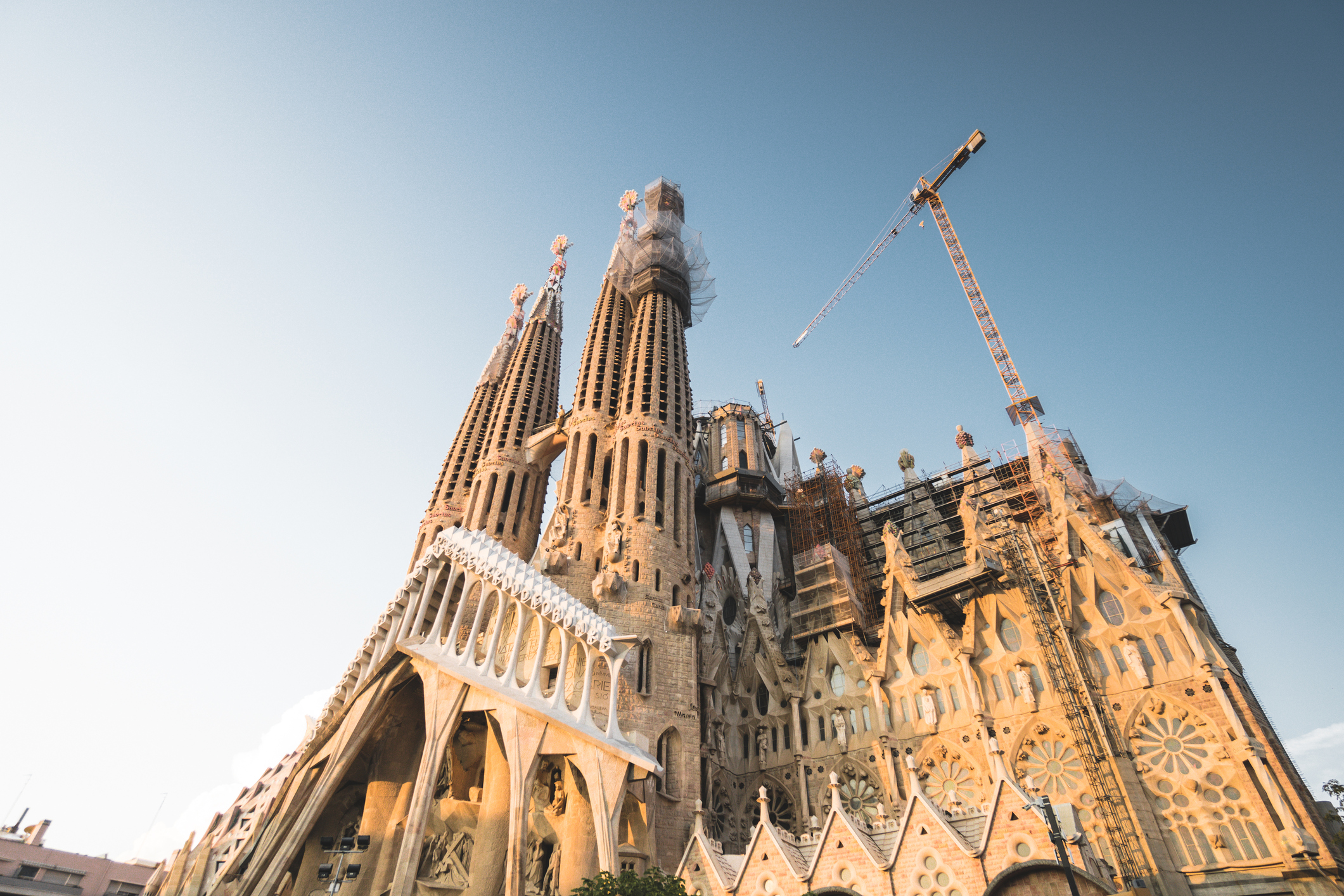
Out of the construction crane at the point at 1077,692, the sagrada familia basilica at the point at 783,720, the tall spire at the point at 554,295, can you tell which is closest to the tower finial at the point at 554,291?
the tall spire at the point at 554,295

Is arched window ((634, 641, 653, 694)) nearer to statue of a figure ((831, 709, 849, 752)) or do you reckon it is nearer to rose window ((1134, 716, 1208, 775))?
statue of a figure ((831, 709, 849, 752))

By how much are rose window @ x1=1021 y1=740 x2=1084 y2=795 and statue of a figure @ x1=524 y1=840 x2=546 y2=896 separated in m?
15.3

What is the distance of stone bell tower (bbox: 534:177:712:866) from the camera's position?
86.8ft

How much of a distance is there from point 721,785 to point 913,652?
28.5ft

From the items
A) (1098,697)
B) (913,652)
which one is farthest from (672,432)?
(1098,697)

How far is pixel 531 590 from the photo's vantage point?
86.9ft

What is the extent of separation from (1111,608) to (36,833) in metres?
56.0

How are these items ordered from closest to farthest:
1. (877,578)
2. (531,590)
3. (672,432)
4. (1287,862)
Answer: (1287,862), (531,590), (672,432), (877,578)

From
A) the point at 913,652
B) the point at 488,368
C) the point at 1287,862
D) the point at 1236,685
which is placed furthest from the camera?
the point at 488,368

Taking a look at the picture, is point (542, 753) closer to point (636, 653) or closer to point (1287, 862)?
point (636, 653)

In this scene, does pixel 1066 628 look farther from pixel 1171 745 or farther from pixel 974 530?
pixel 974 530

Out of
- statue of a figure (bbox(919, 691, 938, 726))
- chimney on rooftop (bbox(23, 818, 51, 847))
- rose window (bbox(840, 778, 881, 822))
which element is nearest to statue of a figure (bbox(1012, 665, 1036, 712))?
statue of a figure (bbox(919, 691, 938, 726))

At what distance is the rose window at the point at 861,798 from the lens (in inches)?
1037

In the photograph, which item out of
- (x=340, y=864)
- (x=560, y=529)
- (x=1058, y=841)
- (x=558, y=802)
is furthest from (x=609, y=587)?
(x=1058, y=841)
